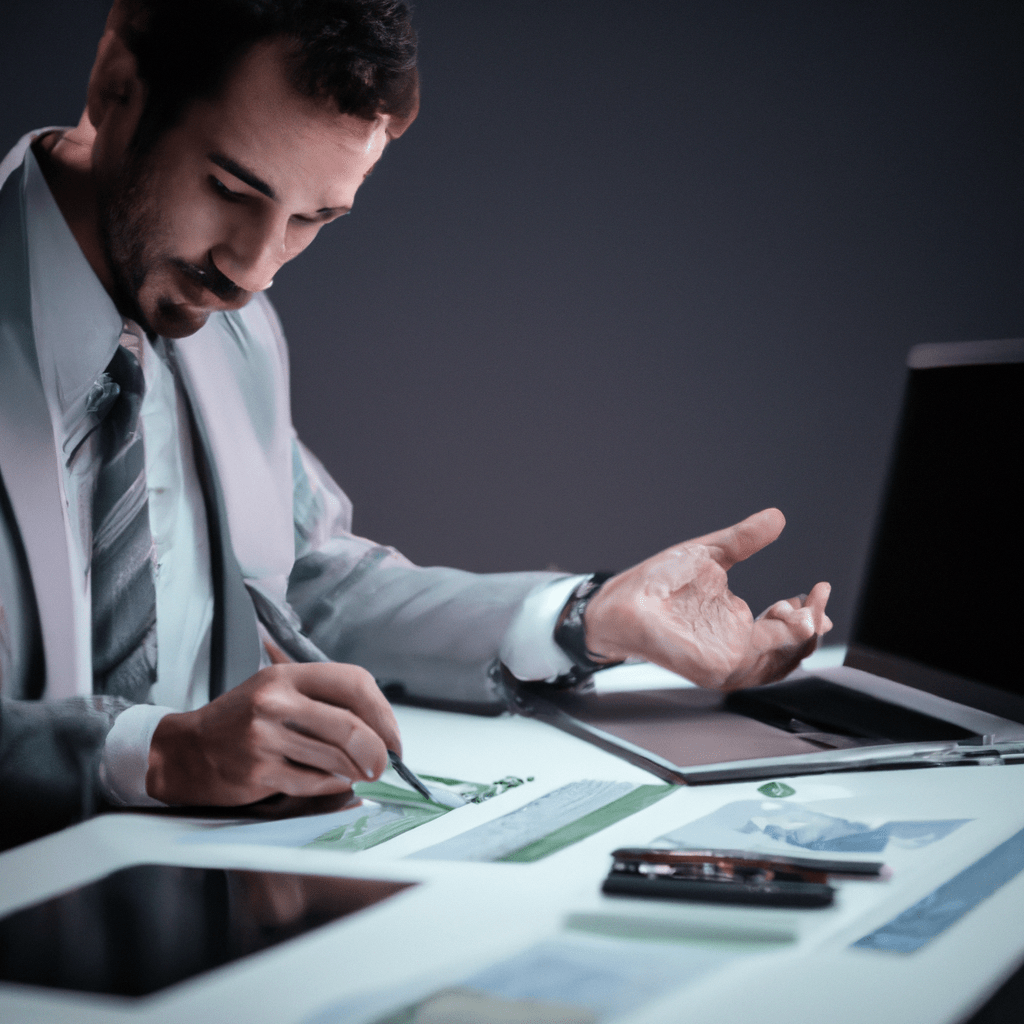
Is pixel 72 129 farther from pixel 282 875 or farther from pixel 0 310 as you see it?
pixel 282 875

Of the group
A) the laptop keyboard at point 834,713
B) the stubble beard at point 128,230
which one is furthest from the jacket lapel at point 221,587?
the laptop keyboard at point 834,713

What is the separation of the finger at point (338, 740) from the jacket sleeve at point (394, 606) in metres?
0.33

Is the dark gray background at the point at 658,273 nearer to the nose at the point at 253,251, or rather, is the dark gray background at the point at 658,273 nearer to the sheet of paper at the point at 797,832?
the nose at the point at 253,251

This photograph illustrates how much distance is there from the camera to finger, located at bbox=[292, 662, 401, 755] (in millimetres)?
703

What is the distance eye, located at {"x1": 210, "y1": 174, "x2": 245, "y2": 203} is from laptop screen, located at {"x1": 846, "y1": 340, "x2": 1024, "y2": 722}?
0.74 meters

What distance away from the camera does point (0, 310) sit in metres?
0.92

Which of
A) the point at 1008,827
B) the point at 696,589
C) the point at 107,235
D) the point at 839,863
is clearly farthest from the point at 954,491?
the point at 107,235

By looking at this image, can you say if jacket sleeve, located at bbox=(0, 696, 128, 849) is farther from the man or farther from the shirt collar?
the shirt collar

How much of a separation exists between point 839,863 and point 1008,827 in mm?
153

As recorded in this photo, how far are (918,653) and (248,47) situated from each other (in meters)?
0.89

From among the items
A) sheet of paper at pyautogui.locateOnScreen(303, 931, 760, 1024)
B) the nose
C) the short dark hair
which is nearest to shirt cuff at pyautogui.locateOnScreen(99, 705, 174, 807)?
sheet of paper at pyautogui.locateOnScreen(303, 931, 760, 1024)

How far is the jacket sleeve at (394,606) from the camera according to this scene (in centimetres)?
105

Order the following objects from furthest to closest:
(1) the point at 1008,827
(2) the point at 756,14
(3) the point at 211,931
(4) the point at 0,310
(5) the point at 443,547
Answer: (2) the point at 756,14, (5) the point at 443,547, (4) the point at 0,310, (1) the point at 1008,827, (3) the point at 211,931

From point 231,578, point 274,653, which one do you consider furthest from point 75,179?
point 274,653
